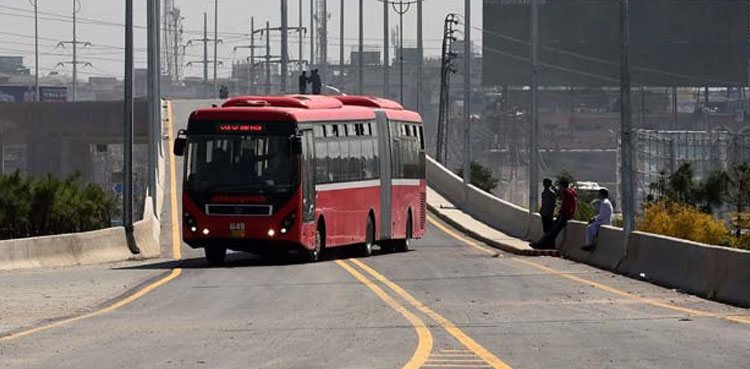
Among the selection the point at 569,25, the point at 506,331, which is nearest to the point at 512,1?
the point at 569,25

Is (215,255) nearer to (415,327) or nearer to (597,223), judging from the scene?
(597,223)

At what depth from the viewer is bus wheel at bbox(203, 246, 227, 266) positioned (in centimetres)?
3356

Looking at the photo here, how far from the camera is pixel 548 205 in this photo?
38438 mm

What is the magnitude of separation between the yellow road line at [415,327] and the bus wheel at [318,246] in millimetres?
5085

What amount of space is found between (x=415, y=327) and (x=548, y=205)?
21.3m

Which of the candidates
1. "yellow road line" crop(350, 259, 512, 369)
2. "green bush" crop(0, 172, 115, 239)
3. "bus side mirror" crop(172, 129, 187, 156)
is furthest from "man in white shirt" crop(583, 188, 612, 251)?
"green bush" crop(0, 172, 115, 239)

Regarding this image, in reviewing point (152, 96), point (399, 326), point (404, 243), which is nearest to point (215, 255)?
point (404, 243)

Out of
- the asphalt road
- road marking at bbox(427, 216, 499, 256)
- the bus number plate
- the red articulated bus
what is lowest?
road marking at bbox(427, 216, 499, 256)

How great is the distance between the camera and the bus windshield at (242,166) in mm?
32250

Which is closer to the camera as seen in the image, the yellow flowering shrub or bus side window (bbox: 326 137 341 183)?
bus side window (bbox: 326 137 341 183)

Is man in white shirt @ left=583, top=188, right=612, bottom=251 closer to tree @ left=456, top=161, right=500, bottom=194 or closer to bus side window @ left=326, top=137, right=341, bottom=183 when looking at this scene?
bus side window @ left=326, top=137, right=341, bottom=183

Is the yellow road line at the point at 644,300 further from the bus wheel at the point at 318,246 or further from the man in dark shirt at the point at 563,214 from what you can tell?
Answer: the bus wheel at the point at 318,246

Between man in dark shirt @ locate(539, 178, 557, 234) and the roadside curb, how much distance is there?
0.93 m

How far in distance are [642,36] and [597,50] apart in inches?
130
